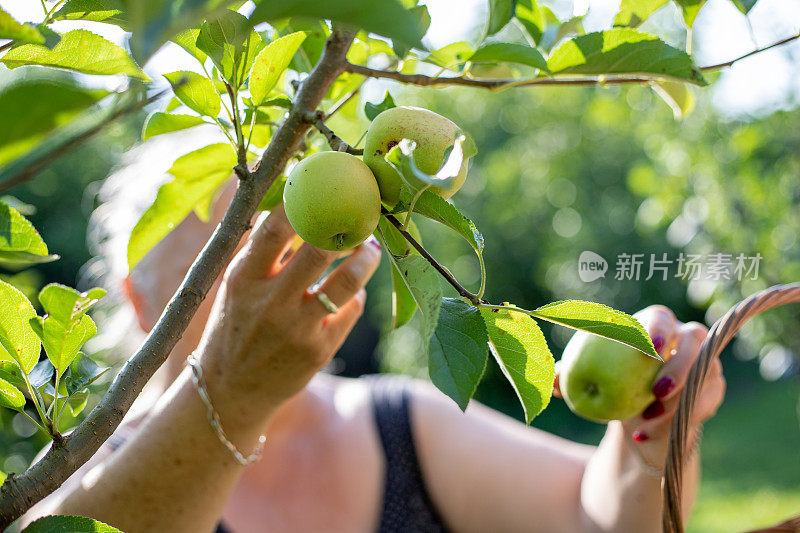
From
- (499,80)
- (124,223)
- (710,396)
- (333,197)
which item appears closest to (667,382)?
(710,396)

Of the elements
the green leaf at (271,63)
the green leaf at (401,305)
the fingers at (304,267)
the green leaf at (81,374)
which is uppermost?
the green leaf at (271,63)

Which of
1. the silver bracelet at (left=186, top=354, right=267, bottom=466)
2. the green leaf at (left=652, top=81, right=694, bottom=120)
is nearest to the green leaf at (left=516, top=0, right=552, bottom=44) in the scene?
the green leaf at (left=652, top=81, right=694, bottom=120)

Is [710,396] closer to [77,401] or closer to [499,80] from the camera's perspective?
[499,80]

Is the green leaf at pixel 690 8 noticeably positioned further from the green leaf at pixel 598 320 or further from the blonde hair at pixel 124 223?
→ the blonde hair at pixel 124 223

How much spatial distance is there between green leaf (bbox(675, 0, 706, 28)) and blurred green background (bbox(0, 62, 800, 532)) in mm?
1517

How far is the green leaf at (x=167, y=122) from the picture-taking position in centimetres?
48

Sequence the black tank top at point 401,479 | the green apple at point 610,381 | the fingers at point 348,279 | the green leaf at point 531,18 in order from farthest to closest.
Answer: the black tank top at point 401,479 → the green apple at point 610,381 → the fingers at point 348,279 → the green leaf at point 531,18

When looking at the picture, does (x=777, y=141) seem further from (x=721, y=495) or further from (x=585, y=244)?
(x=585, y=244)

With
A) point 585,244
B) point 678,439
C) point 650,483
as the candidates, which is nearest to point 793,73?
point 650,483

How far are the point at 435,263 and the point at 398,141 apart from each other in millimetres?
78

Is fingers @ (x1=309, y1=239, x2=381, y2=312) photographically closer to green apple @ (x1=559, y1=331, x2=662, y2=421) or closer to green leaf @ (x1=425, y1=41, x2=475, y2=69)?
green leaf @ (x1=425, y1=41, x2=475, y2=69)

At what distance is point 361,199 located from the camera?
37 cm

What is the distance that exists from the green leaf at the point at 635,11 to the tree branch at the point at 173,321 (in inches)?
9.7

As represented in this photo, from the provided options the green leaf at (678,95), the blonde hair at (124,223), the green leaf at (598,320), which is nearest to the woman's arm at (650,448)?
the green leaf at (678,95)
